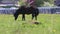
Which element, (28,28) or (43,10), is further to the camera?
(43,10)

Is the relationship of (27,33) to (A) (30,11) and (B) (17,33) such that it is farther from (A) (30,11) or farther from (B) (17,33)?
(A) (30,11)

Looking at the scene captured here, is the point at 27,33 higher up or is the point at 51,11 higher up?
the point at 27,33

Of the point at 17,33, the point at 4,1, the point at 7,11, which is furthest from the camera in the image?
the point at 4,1

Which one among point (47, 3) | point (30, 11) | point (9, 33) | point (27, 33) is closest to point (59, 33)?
point (27, 33)

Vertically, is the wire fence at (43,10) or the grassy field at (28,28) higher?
the grassy field at (28,28)

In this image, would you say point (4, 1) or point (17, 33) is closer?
point (17, 33)

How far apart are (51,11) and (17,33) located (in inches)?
920

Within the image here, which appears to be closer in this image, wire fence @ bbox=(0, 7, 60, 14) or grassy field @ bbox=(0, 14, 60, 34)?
grassy field @ bbox=(0, 14, 60, 34)

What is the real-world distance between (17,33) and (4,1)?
58396 millimetres

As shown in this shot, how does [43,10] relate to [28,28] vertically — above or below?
below

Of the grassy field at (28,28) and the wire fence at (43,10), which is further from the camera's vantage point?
the wire fence at (43,10)

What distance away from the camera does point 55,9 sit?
3275 cm

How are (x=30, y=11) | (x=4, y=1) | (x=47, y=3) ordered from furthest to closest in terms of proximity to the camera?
(x=4, y=1), (x=47, y=3), (x=30, y=11)

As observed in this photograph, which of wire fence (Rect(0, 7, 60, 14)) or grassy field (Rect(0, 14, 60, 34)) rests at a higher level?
grassy field (Rect(0, 14, 60, 34))
